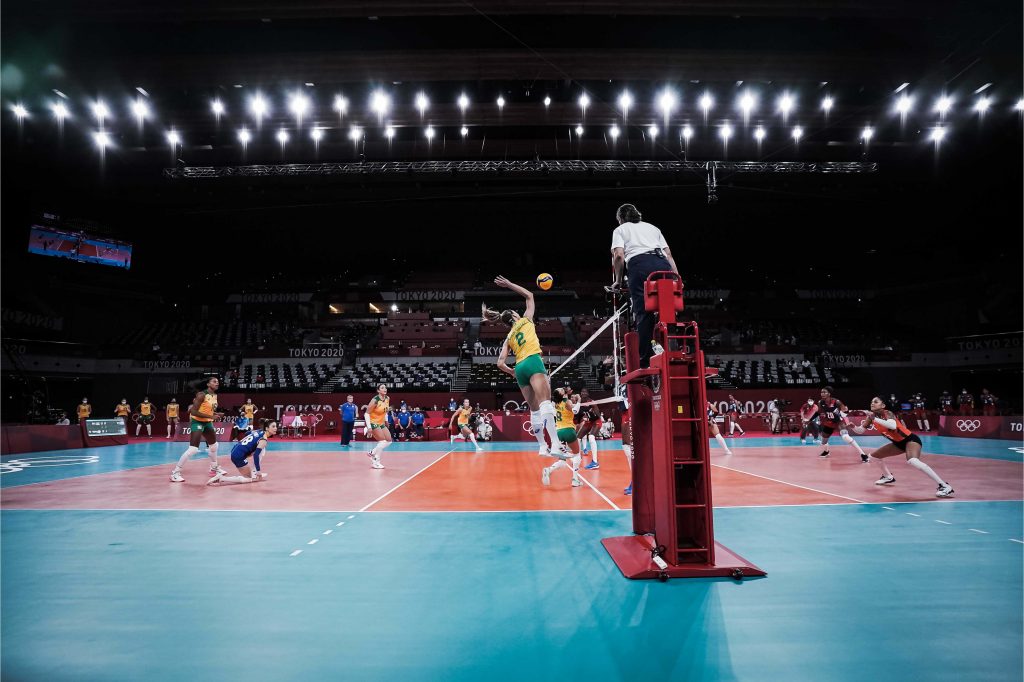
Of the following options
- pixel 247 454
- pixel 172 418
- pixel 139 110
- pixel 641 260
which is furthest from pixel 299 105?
pixel 641 260

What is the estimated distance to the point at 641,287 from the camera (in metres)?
4.39

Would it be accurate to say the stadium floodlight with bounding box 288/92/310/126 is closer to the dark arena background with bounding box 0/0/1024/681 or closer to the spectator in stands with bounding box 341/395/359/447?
the dark arena background with bounding box 0/0/1024/681

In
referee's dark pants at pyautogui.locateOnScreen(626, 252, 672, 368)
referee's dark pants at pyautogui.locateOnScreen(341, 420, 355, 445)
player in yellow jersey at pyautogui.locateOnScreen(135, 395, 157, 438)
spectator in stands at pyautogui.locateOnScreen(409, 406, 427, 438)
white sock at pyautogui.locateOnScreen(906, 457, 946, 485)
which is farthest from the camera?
player in yellow jersey at pyautogui.locateOnScreen(135, 395, 157, 438)

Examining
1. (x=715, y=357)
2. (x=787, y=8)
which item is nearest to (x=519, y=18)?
(x=787, y=8)

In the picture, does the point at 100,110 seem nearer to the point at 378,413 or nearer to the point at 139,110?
the point at 139,110

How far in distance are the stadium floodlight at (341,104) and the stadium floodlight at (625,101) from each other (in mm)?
11108

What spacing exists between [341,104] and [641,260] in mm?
19316

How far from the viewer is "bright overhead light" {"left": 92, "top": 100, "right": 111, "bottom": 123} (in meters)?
18.9

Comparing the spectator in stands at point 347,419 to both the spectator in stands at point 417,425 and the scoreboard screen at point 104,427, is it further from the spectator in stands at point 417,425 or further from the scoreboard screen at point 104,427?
the scoreboard screen at point 104,427

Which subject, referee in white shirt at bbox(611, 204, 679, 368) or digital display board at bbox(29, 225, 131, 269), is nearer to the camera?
referee in white shirt at bbox(611, 204, 679, 368)

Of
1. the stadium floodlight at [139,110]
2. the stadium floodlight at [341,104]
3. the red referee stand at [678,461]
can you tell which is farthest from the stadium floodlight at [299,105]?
the red referee stand at [678,461]

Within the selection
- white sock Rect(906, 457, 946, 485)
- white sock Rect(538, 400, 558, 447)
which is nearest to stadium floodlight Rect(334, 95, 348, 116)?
white sock Rect(538, 400, 558, 447)

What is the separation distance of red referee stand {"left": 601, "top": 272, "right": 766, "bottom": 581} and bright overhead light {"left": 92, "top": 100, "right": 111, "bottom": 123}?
80.8 ft

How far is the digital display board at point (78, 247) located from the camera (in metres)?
31.9
